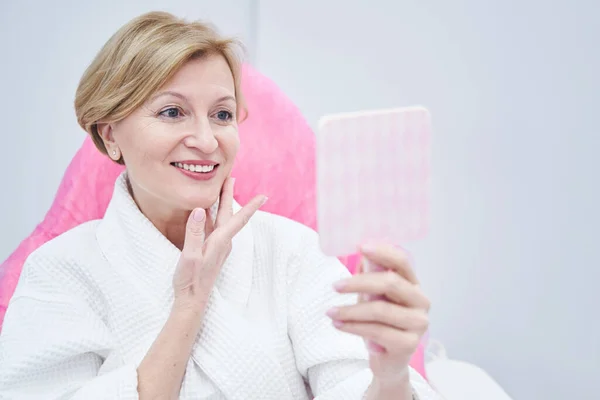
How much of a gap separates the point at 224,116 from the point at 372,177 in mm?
458

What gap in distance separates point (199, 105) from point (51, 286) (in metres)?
0.41

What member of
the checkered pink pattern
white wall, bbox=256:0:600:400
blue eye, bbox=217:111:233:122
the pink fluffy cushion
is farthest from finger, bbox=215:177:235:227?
white wall, bbox=256:0:600:400

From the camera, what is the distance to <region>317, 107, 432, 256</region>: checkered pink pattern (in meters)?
0.77

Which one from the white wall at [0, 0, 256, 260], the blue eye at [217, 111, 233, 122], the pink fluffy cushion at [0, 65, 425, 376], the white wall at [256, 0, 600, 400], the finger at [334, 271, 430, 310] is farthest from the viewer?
the white wall at [0, 0, 256, 260]

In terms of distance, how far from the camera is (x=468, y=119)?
184cm

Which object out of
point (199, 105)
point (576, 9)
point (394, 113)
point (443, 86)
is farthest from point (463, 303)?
point (394, 113)

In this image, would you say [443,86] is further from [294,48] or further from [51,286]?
[51,286]

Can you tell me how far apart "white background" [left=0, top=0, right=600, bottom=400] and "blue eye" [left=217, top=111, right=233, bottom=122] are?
2.71 feet

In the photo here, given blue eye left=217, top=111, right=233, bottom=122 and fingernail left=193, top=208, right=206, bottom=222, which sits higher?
blue eye left=217, top=111, right=233, bottom=122

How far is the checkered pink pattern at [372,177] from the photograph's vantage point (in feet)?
2.54

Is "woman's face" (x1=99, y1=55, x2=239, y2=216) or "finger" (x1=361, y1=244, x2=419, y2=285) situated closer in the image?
"finger" (x1=361, y1=244, x2=419, y2=285)

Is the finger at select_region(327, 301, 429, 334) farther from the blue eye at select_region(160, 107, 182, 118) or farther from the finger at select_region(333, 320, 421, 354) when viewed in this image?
the blue eye at select_region(160, 107, 182, 118)

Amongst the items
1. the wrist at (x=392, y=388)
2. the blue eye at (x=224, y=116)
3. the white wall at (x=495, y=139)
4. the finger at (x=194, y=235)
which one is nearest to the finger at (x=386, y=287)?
the wrist at (x=392, y=388)

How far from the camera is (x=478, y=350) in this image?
1950 mm
